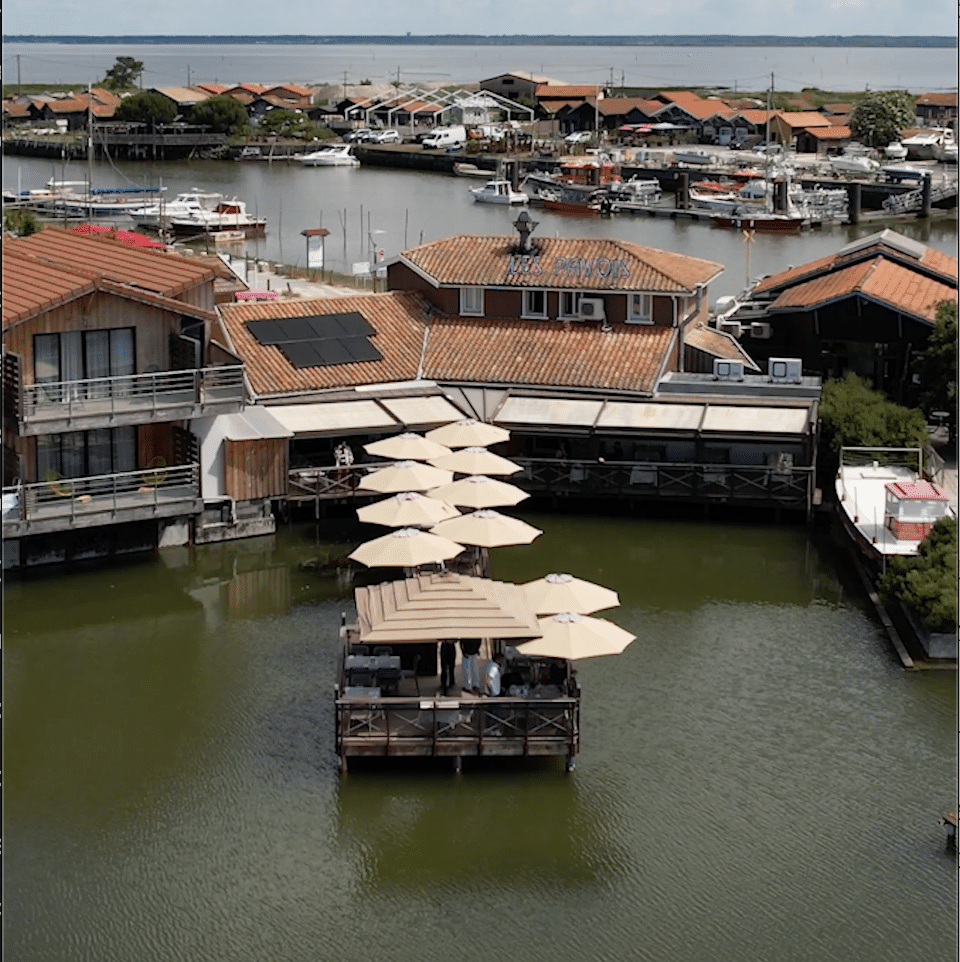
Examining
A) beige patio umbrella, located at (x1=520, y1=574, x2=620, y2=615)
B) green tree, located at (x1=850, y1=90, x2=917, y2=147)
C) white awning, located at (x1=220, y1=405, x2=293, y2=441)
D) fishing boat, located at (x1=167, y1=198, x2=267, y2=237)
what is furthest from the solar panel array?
green tree, located at (x1=850, y1=90, x2=917, y2=147)

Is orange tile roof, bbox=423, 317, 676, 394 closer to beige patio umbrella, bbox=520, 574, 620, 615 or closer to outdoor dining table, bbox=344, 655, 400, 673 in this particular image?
beige patio umbrella, bbox=520, 574, 620, 615

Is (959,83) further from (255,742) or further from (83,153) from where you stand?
(83,153)

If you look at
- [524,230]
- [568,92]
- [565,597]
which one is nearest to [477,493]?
[565,597]

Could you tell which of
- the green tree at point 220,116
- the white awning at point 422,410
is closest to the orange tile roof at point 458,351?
the white awning at point 422,410

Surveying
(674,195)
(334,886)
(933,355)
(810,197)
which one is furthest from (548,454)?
(674,195)

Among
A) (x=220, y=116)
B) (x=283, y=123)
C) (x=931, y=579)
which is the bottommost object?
(x=931, y=579)

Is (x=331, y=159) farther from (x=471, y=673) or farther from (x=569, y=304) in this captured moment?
(x=471, y=673)
